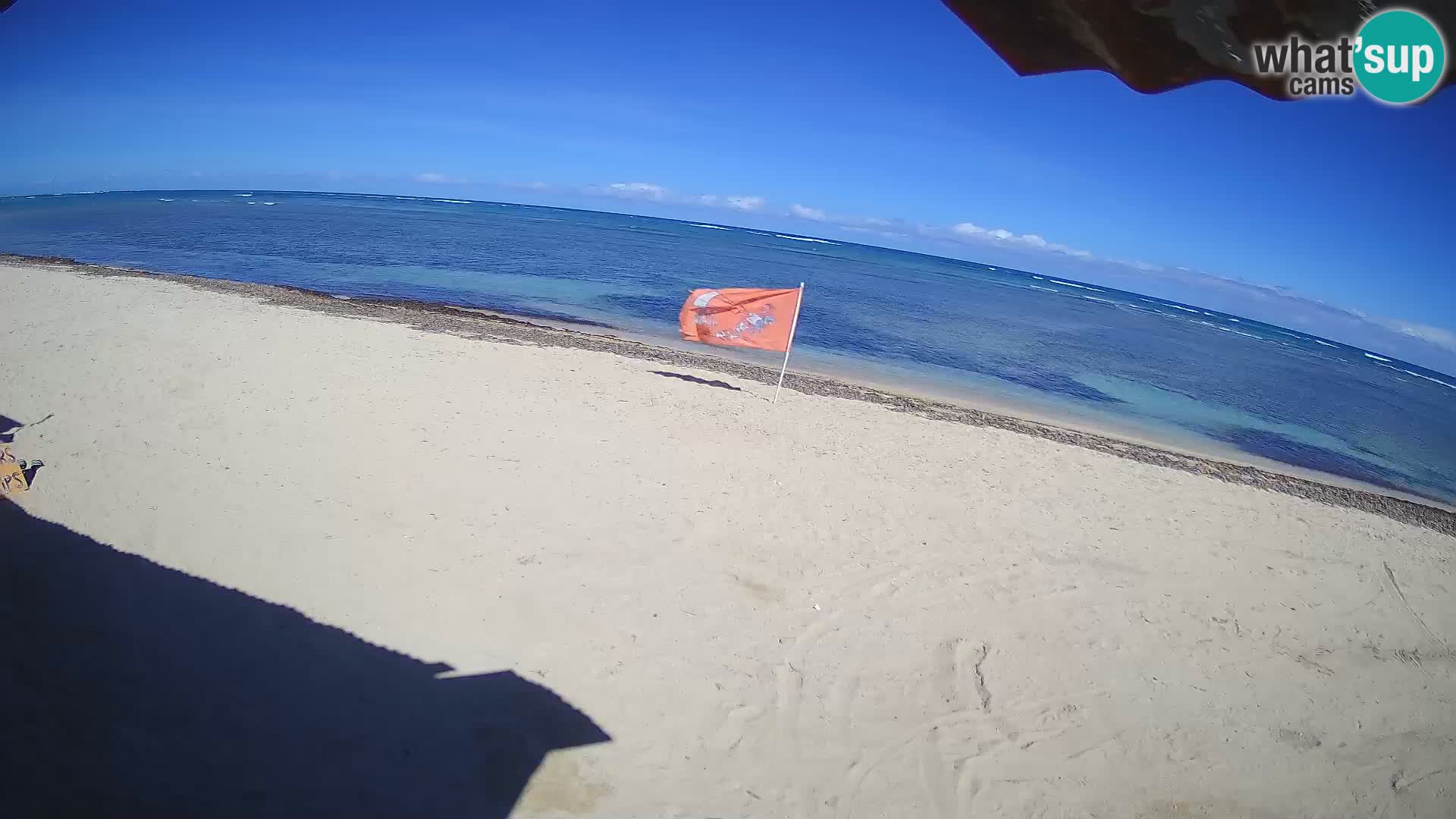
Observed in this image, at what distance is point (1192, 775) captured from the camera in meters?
6.06

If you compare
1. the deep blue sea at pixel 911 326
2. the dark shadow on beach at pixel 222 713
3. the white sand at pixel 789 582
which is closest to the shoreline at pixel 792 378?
the white sand at pixel 789 582

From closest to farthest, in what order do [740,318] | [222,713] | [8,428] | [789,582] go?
1. [222,713]
2. [789,582]
3. [8,428]
4. [740,318]

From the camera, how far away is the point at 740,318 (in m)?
13.9

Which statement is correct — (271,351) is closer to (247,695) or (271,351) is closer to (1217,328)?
(247,695)

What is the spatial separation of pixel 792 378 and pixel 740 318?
4.13 m

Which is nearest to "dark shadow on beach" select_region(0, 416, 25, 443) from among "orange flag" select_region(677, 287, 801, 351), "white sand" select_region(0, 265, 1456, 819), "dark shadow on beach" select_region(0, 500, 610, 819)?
"white sand" select_region(0, 265, 1456, 819)

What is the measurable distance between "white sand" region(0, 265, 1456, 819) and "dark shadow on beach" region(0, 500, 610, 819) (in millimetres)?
340

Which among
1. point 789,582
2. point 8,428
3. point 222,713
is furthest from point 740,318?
point 8,428

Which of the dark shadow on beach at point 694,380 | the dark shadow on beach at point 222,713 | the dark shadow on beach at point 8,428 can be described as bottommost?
the dark shadow on beach at point 222,713

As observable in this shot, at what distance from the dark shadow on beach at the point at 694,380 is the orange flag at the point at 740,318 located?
160cm
